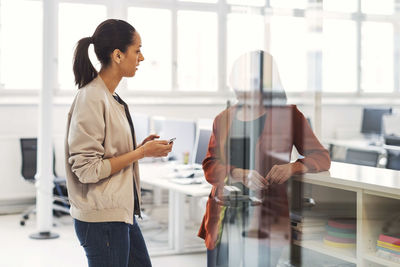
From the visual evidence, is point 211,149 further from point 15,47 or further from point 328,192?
point 15,47

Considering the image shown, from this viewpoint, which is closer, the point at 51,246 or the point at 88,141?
the point at 88,141

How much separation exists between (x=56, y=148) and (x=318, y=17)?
4.13 metres

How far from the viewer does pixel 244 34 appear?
171 centimetres

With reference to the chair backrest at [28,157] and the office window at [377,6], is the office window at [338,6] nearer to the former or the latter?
the office window at [377,6]

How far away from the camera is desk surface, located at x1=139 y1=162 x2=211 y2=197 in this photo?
3.55 meters

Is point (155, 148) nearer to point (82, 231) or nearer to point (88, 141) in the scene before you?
point (88, 141)

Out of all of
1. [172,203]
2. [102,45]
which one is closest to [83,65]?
[102,45]

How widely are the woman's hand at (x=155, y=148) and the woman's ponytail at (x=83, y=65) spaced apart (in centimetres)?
28

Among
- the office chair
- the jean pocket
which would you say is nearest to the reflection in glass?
the jean pocket

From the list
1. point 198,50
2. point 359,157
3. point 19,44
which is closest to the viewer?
point 359,157

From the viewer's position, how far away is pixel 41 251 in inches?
163

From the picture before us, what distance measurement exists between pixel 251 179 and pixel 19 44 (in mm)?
3908

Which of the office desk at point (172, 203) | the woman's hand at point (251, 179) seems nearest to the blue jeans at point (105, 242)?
the woman's hand at point (251, 179)

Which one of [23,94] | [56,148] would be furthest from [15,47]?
[56,148]
